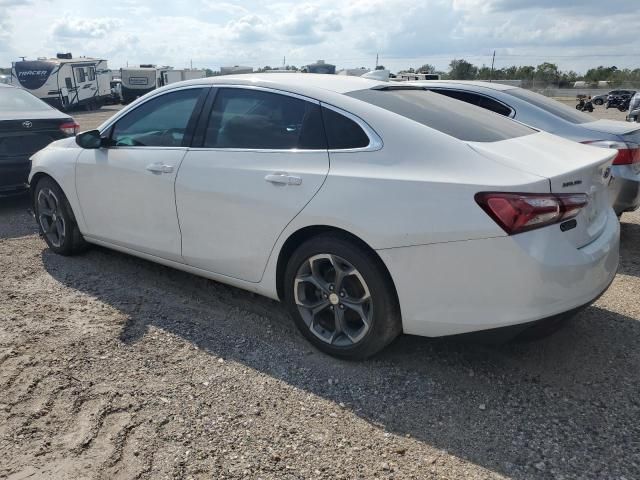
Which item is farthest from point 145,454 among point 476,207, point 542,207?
point 542,207

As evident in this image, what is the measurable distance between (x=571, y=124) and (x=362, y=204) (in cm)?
345

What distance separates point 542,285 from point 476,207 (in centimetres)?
48

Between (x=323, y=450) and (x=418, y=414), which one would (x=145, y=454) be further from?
(x=418, y=414)

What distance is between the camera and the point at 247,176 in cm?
342

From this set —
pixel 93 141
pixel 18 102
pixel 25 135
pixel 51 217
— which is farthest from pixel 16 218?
pixel 93 141

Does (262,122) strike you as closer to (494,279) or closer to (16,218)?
(494,279)

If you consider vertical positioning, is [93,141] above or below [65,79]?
above

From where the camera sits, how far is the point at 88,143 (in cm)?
442

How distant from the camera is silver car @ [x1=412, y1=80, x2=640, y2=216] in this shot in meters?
5.05

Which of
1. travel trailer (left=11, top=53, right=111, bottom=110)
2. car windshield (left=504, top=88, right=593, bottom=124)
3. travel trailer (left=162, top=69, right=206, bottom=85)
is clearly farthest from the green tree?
car windshield (left=504, top=88, right=593, bottom=124)

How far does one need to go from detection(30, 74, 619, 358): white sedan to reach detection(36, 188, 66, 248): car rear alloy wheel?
3.07ft

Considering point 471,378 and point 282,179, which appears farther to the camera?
point 282,179

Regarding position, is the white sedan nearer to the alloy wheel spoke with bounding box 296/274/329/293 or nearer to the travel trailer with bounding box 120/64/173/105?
the alloy wheel spoke with bounding box 296/274/329/293

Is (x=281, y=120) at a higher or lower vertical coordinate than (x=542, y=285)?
higher
